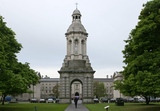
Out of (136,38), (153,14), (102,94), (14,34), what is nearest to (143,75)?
(136,38)

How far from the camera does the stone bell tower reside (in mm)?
57956

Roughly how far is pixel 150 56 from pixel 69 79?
3216cm

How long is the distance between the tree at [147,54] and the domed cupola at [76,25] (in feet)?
105

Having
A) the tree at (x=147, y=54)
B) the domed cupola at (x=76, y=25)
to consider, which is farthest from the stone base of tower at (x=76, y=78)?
the tree at (x=147, y=54)

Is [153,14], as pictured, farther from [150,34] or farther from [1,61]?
[1,61]

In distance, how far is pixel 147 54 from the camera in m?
28.3

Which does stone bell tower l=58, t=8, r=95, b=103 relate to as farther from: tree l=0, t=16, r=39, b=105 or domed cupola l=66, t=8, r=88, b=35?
tree l=0, t=16, r=39, b=105

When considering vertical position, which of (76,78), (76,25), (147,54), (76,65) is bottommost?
(76,78)

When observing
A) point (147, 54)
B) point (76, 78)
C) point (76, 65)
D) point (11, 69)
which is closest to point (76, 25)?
point (76, 65)

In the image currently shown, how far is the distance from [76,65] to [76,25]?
9.95 meters

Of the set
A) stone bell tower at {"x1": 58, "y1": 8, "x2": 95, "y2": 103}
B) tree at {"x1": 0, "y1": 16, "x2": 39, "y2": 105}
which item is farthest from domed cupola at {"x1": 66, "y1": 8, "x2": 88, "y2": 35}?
tree at {"x1": 0, "y1": 16, "x2": 39, "y2": 105}

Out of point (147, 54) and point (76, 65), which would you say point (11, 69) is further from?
point (76, 65)

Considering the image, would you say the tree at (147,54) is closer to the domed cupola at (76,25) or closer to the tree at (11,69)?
the tree at (11,69)

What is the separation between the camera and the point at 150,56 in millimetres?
28062
